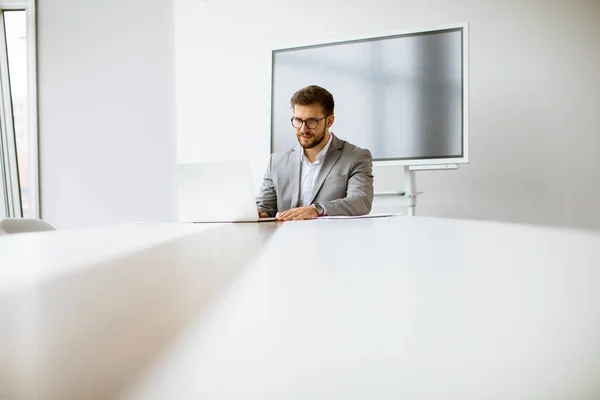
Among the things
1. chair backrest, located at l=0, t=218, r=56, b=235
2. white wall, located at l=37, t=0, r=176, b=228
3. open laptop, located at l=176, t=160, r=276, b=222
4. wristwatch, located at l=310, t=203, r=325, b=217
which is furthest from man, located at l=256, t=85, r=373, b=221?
white wall, located at l=37, t=0, r=176, b=228

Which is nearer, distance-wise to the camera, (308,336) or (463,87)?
(308,336)

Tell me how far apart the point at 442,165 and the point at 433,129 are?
0.18 metres

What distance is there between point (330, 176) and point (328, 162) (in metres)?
0.08

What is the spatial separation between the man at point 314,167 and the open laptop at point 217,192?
0.73 m

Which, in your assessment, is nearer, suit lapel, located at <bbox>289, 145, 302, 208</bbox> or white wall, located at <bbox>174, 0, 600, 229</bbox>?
suit lapel, located at <bbox>289, 145, 302, 208</bbox>

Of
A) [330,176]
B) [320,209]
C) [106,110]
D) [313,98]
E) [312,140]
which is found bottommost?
[320,209]

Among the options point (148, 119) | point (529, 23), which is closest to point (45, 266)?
point (529, 23)

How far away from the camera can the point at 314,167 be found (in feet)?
6.71

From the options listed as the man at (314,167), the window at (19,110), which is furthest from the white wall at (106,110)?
the man at (314,167)

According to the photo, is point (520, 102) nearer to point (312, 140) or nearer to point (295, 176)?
point (312, 140)

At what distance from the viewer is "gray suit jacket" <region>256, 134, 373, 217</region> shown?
1.92 meters

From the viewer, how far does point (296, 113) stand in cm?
207

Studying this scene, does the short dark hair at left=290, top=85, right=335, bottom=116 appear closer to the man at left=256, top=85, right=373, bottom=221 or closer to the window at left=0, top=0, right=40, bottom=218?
the man at left=256, top=85, right=373, bottom=221

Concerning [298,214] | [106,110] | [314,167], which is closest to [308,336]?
[298,214]
